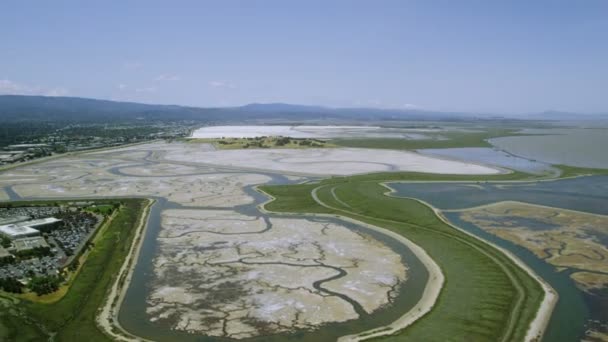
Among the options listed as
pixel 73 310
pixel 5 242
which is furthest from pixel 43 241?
pixel 73 310

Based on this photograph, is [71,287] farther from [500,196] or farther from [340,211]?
[500,196]

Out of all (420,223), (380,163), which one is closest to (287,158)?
(380,163)

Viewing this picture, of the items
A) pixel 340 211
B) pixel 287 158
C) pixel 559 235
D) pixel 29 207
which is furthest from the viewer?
Result: pixel 287 158

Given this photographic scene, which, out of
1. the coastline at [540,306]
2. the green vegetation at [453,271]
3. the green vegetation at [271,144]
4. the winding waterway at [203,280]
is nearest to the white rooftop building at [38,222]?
the winding waterway at [203,280]

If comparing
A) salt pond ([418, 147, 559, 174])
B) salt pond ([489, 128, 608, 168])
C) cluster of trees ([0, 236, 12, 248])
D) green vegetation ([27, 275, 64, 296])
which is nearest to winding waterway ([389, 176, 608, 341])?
salt pond ([418, 147, 559, 174])

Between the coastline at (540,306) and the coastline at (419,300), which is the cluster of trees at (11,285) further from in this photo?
the coastline at (540,306)

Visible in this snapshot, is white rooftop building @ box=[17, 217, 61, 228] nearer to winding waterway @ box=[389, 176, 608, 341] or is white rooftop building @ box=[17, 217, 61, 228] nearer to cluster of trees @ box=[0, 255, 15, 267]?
cluster of trees @ box=[0, 255, 15, 267]
